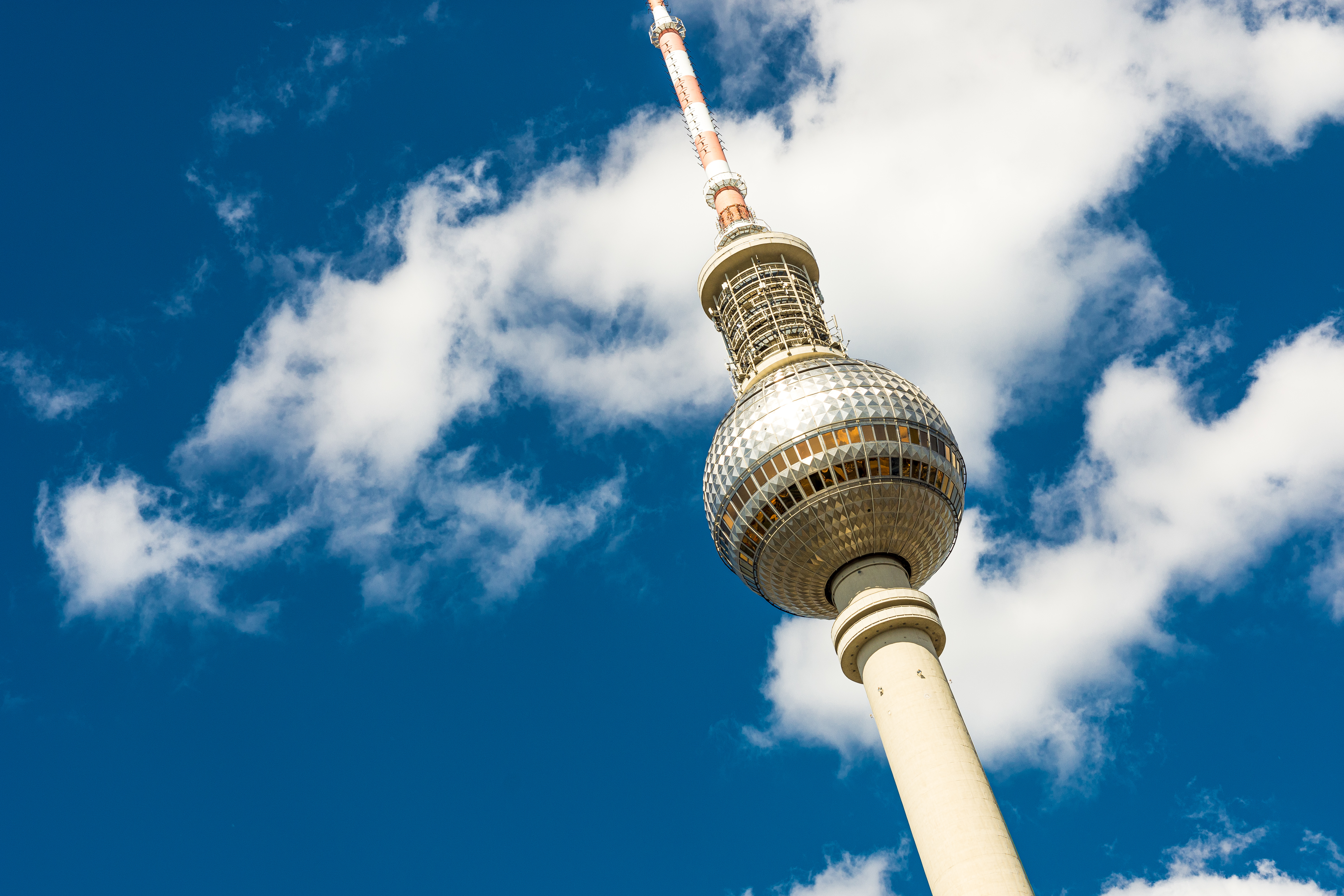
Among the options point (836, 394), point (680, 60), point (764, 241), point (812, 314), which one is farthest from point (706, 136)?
point (836, 394)

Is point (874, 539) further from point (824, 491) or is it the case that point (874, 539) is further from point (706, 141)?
point (706, 141)

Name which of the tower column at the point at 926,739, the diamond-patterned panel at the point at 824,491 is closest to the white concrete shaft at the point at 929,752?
the tower column at the point at 926,739

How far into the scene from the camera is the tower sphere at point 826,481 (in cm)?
5772

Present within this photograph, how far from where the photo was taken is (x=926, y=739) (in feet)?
169

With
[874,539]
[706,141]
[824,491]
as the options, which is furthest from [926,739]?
[706,141]

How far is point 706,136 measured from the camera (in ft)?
291

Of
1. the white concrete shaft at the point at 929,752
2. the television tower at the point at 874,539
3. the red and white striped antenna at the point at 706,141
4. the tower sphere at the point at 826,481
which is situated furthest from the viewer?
the red and white striped antenna at the point at 706,141

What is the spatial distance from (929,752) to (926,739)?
0.71m

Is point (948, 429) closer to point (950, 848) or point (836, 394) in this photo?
point (836, 394)

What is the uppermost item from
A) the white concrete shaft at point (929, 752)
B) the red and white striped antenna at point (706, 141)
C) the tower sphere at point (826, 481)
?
the red and white striped antenna at point (706, 141)

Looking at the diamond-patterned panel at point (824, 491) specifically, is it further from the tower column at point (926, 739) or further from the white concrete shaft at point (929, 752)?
the white concrete shaft at point (929, 752)

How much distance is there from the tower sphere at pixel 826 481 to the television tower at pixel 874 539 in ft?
0.28

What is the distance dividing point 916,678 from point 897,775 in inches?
195

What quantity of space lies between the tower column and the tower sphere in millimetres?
2556
